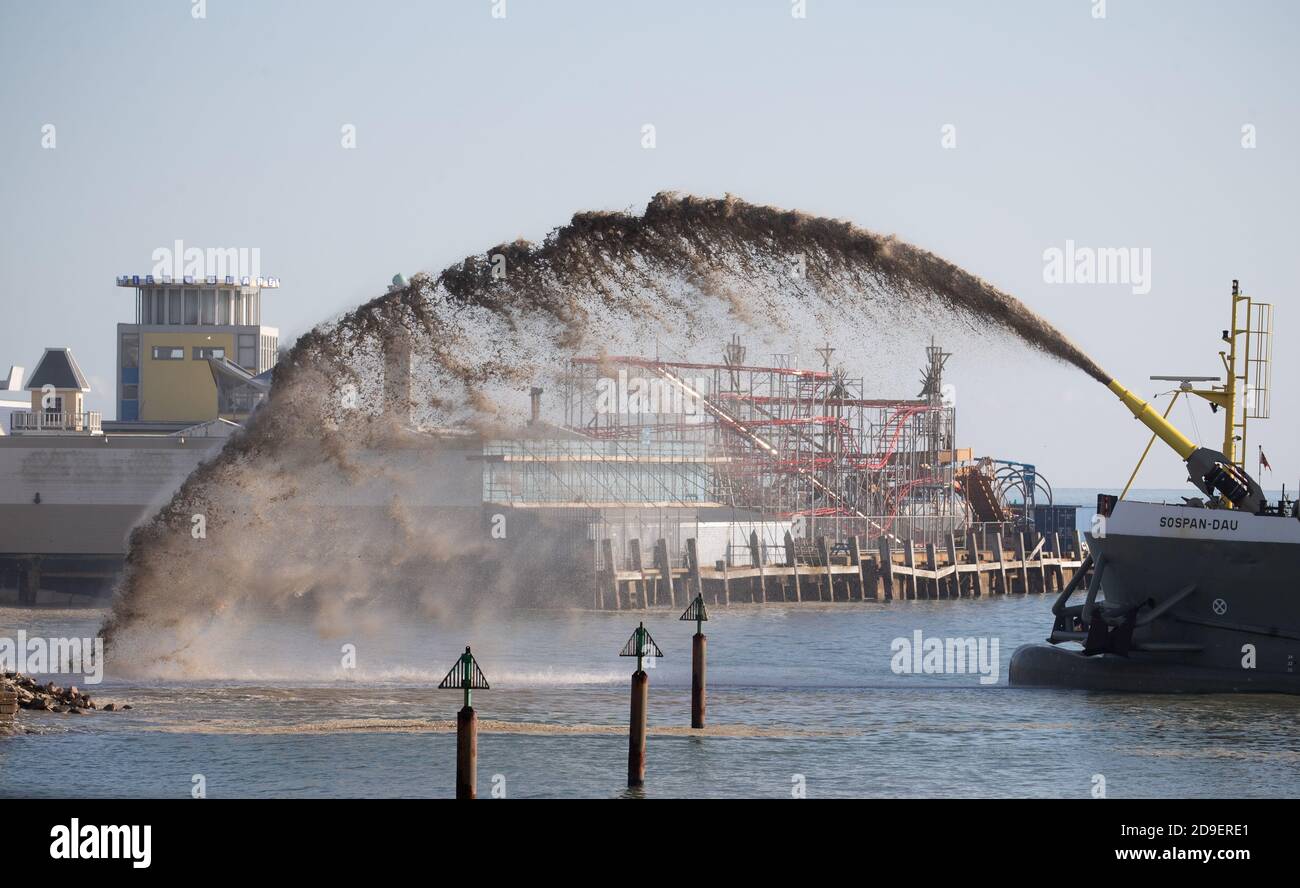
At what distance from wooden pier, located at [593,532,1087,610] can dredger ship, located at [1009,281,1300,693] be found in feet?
123

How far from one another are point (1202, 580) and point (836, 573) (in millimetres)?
50859

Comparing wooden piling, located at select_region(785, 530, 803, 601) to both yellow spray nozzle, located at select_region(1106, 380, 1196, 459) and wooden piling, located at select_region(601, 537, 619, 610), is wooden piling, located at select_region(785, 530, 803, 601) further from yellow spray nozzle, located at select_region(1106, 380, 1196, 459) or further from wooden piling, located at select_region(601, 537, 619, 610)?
yellow spray nozzle, located at select_region(1106, 380, 1196, 459)

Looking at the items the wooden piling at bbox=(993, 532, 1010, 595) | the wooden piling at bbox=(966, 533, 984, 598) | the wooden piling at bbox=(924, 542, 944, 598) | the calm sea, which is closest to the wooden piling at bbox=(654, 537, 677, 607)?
the wooden piling at bbox=(924, 542, 944, 598)

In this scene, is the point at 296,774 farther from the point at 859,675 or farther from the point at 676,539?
Result: the point at 676,539

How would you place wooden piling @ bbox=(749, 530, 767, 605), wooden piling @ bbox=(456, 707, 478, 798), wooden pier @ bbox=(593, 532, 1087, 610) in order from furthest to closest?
wooden piling @ bbox=(749, 530, 767, 605), wooden pier @ bbox=(593, 532, 1087, 610), wooden piling @ bbox=(456, 707, 478, 798)

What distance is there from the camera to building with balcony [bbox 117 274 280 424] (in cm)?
11325

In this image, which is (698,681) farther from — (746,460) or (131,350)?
(131,350)

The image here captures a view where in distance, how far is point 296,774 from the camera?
30359 mm

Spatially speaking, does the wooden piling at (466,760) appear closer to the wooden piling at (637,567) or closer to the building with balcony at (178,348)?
the wooden piling at (637,567)

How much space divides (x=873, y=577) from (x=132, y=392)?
5484 centimetres

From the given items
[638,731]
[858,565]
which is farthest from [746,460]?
[638,731]

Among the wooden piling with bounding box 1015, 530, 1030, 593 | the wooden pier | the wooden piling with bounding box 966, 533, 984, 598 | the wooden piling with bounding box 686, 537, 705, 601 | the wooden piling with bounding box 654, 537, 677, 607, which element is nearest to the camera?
the wooden piling with bounding box 654, 537, 677, 607

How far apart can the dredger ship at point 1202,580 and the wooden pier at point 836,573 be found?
123 feet
